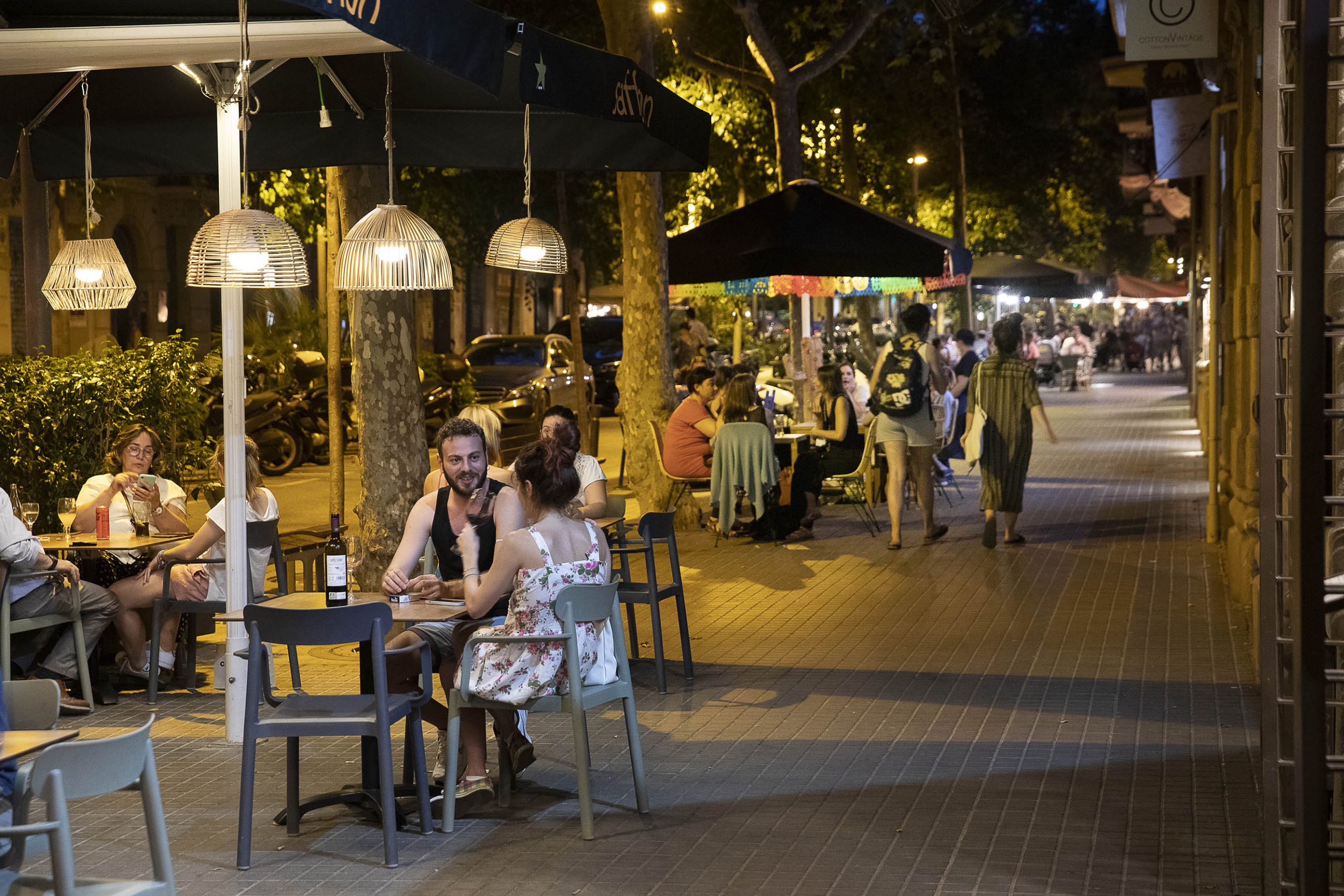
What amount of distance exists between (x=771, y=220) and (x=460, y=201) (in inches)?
562

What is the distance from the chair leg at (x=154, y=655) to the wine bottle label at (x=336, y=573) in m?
2.52

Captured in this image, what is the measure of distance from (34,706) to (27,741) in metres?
0.44

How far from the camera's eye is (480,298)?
170 feet

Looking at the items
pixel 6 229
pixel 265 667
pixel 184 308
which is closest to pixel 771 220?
pixel 265 667

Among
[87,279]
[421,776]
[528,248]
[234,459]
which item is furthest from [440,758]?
[87,279]

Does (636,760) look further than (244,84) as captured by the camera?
No

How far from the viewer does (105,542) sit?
7.95m

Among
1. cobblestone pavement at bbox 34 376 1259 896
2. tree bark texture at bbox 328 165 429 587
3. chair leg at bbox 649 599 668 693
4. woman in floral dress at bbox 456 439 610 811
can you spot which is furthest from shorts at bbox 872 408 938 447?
woman in floral dress at bbox 456 439 610 811

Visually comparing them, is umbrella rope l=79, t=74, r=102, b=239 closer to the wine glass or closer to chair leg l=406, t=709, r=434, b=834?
the wine glass

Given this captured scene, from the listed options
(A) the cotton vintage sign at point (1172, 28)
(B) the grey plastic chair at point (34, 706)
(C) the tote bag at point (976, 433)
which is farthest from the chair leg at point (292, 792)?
(C) the tote bag at point (976, 433)

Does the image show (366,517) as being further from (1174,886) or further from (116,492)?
(1174,886)

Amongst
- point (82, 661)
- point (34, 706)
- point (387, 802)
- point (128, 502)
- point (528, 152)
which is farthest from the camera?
point (128, 502)

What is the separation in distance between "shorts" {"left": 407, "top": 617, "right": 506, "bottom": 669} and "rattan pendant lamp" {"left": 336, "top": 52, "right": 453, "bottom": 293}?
1563 mm

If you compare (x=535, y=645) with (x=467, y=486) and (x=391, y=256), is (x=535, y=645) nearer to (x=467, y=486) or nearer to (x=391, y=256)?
(x=467, y=486)
